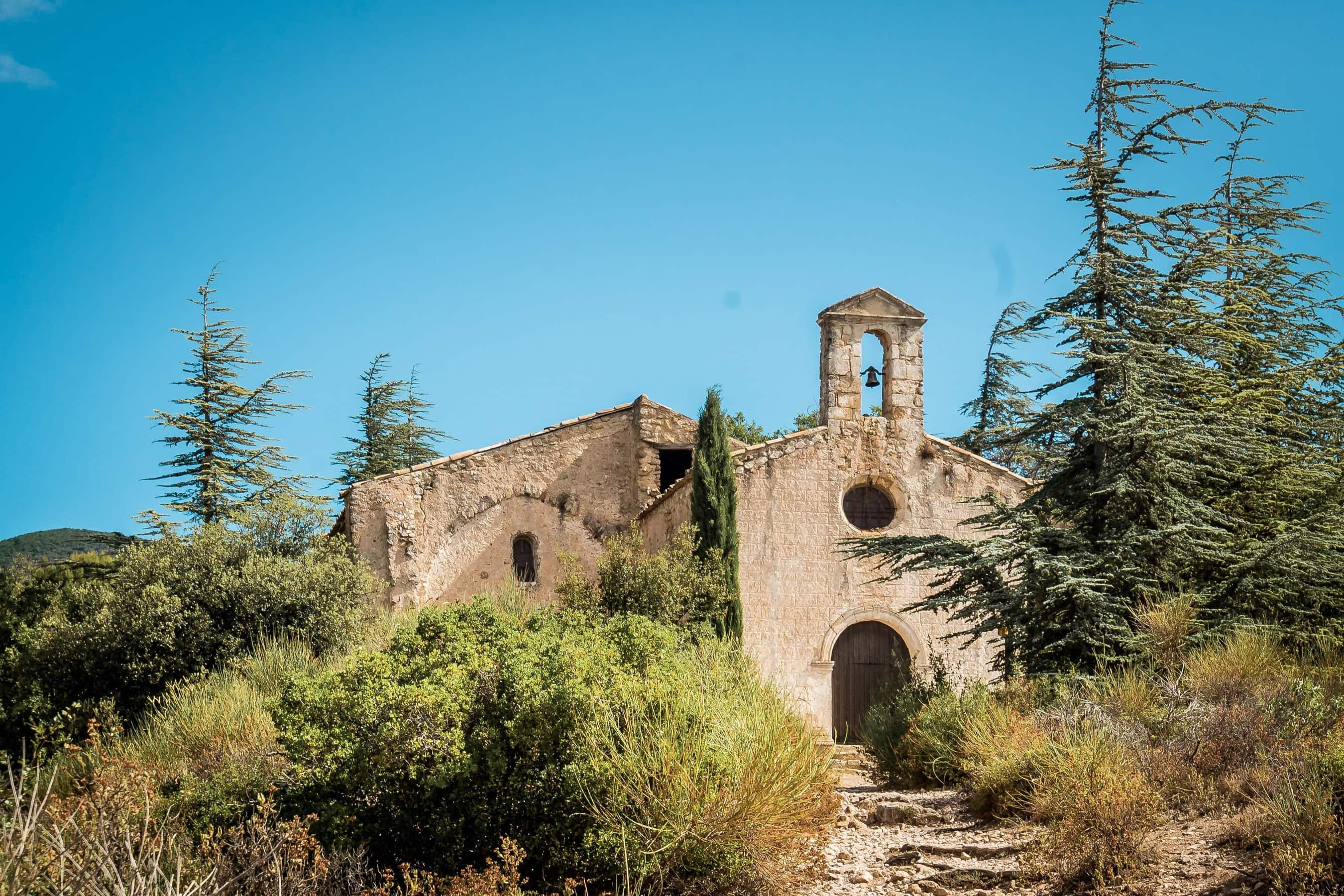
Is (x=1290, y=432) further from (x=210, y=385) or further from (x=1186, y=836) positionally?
(x=210, y=385)

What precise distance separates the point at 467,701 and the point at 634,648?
1743 millimetres

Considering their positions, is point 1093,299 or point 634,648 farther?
point 1093,299

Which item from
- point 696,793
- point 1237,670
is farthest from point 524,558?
point 696,793

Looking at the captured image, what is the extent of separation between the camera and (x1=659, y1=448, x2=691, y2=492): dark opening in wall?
20.1 meters

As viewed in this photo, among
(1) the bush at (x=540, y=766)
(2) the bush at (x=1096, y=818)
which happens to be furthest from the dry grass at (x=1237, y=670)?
(1) the bush at (x=540, y=766)

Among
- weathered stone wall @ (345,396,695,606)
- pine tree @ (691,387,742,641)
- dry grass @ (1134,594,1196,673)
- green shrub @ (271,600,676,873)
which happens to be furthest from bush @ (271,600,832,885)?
weathered stone wall @ (345,396,695,606)

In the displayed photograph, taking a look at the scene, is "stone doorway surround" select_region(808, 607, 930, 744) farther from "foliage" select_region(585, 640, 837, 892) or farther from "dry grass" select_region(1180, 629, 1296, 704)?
"foliage" select_region(585, 640, 837, 892)

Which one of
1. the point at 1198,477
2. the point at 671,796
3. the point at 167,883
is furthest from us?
the point at 1198,477

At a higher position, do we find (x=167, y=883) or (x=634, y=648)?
(x=634, y=648)

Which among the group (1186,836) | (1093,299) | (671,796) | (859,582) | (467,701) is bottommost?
(1186,836)

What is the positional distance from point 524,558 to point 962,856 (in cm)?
1187

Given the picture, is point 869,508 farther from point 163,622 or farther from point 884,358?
point 163,622

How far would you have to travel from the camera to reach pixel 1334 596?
11.6 meters

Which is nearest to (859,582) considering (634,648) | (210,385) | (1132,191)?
(1132,191)
